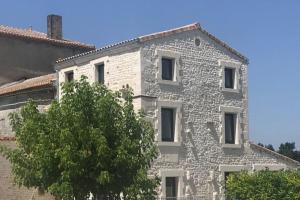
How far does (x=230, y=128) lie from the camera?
1189 inches

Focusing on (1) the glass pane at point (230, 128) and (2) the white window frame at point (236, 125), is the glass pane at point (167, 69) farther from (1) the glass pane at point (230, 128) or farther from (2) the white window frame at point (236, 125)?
(1) the glass pane at point (230, 128)

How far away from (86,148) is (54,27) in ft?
76.9

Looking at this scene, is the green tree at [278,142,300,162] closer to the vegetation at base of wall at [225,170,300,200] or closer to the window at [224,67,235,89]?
the window at [224,67,235,89]

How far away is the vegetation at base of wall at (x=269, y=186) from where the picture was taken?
24.3 metres

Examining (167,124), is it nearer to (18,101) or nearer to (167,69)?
(167,69)

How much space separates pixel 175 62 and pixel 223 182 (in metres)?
6.38

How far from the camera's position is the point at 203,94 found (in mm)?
28672

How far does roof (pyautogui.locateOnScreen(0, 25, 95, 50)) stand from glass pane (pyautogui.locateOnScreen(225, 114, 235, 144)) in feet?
41.9

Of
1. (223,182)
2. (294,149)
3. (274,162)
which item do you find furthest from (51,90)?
(294,149)

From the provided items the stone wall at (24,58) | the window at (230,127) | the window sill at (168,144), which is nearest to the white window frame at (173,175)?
the window sill at (168,144)

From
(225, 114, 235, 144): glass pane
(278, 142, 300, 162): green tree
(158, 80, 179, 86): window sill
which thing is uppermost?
(158, 80, 179, 86): window sill

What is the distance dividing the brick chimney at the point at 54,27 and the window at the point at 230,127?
13.8 m

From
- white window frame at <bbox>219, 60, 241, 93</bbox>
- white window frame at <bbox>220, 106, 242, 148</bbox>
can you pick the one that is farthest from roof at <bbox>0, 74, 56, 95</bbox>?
white window frame at <bbox>220, 106, 242, 148</bbox>

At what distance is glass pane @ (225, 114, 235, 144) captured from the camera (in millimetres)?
29925
